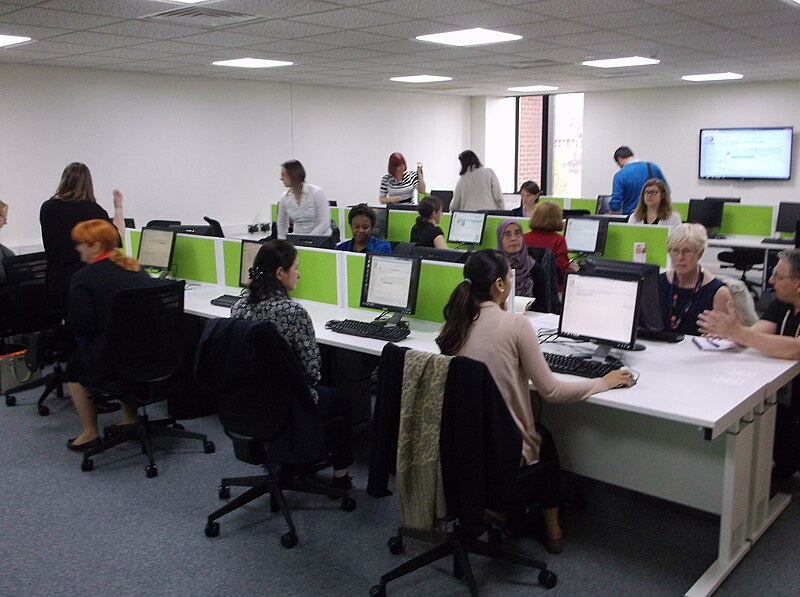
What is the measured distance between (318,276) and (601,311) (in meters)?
1.82

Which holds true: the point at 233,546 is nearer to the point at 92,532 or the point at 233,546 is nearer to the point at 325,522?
the point at 325,522

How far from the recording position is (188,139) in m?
7.68

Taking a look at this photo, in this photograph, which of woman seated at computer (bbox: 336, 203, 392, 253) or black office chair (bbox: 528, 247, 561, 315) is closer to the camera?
black office chair (bbox: 528, 247, 561, 315)

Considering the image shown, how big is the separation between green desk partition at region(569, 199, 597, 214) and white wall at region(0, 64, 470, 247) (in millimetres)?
2997

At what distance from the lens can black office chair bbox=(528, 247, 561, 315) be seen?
4.27 m

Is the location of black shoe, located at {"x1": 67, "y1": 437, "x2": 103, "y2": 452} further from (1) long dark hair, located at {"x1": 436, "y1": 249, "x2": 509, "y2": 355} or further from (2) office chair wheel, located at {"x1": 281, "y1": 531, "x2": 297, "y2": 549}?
(1) long dark hair, located at {"x1": 436, "y1": 249, "x2": 509, "y2": 355}

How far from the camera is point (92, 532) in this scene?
304 cm

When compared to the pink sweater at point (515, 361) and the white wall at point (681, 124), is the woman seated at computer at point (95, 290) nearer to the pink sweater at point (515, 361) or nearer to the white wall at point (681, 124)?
the pink sweater at point (515, 361)

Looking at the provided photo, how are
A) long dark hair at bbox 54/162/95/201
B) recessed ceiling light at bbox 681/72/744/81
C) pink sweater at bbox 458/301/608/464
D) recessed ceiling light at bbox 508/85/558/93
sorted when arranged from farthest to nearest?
recessed ceiling light at bbox 508/85/558/93
recessed ceiling light at bbox 681/72/744/81
long dark hair at bbox 54/162/95/201
pink sweater at bbox 458/301/608/464

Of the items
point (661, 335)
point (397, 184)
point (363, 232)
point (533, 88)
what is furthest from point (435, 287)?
point (533, 88)

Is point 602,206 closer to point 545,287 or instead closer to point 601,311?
point 545,287

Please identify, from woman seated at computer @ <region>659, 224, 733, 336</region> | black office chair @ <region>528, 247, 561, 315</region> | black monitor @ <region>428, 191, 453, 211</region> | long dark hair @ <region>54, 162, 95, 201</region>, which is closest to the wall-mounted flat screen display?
black monitor @ <region>428, 191, 453, 211</region>

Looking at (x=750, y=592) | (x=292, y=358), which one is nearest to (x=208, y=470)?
(x=292, y=358)

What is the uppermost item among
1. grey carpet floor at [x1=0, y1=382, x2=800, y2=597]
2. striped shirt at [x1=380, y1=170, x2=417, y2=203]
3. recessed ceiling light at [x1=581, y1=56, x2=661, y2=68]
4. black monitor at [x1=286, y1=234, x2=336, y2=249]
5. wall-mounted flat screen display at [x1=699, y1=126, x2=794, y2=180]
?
recessed ceiling light at [x1=581, y1=56, x2=661, y2=68]
